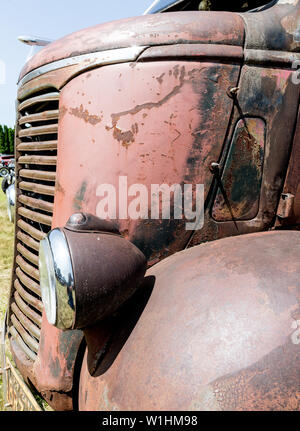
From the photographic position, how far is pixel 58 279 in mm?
1133

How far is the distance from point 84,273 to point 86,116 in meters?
0.67

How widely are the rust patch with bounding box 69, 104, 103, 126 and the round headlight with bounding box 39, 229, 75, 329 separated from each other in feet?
1.62

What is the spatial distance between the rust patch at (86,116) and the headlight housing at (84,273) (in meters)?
0.41

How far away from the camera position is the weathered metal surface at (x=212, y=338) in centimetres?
96

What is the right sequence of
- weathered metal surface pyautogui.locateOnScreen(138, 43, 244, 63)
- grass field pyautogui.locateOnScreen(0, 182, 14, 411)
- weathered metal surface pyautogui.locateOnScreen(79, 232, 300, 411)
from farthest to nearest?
1. grass field pyautogui.locateOnScreen(0, 182, 14, 411)
2. weathered metal surface pyautogui.locateOnScreen(138, 43, 244, 63)
3. weathered metal surface pyautogui.locateOnScreen(79, 232, 300, 411)

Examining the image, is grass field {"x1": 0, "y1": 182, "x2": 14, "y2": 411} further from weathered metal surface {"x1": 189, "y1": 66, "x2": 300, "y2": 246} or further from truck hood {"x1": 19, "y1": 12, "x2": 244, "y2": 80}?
truck hood {"x1": 19, "y1": 12, "x2": 244, "y2": 80}

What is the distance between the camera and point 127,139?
141cm

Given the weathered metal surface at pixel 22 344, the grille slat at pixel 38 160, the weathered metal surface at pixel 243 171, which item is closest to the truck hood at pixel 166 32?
the weathered metal surface at pixel 243 171

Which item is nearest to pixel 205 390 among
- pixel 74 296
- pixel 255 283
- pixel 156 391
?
pixel 156 391

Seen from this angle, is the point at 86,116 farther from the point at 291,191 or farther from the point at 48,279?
the point at 291,191

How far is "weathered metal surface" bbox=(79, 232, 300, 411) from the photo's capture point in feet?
3.15

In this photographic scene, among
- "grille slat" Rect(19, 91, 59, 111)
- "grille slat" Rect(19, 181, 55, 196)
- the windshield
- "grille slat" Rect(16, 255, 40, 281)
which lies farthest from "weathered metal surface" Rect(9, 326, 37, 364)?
the windshield

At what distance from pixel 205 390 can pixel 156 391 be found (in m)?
0.15
